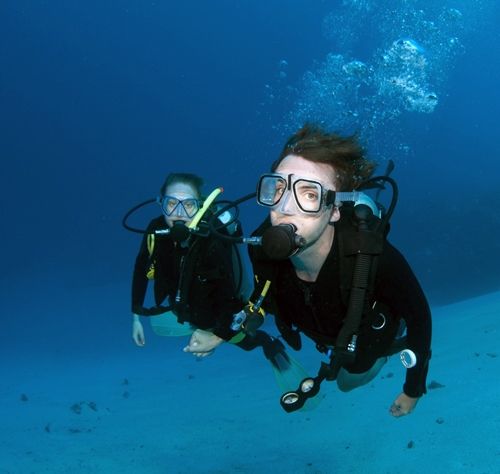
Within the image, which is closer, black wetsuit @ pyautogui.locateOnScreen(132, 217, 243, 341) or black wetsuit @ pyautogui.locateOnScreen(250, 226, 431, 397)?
black wetsuit @ pyautogui.locateOnScreen(250, 226, 431, 397)

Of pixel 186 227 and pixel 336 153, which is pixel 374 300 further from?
pixel 186 227

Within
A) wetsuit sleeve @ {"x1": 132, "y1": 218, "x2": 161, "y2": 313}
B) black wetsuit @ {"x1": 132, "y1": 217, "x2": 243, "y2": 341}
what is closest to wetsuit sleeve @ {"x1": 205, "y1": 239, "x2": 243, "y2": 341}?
black wetsuit @ {"x1": 132, "y1": 217, "x2": 243, "y2": 341}

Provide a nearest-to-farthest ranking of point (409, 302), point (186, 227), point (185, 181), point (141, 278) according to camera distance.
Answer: point (409, 302), point (186, 227), point (185, 181), point (141, 278)

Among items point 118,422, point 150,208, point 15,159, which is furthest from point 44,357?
point 15,159

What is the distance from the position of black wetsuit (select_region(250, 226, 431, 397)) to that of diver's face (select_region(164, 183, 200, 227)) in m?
1.85

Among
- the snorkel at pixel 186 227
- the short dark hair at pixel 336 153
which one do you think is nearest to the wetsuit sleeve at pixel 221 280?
the snorkel at pixel 186 227

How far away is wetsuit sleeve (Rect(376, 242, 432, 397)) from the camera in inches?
125

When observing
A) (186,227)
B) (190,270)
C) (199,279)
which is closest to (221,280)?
(199,279)

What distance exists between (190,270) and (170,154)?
3513 inches

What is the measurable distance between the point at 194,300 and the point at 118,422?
16.1ft

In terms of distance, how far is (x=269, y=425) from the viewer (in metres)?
7.16

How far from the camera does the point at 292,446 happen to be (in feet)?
20.4

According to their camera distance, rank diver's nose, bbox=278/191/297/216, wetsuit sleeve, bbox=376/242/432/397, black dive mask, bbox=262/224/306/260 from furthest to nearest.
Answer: wetsuit sleeve, bbox=376/242/432/397
diver's nose, bbox=278/191/297/216
black dive mask, bbox=262/224/306/260

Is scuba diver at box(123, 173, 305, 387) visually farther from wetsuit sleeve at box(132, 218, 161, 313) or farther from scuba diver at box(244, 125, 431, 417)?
scuba diver at box(244, 125, 431, 417)
